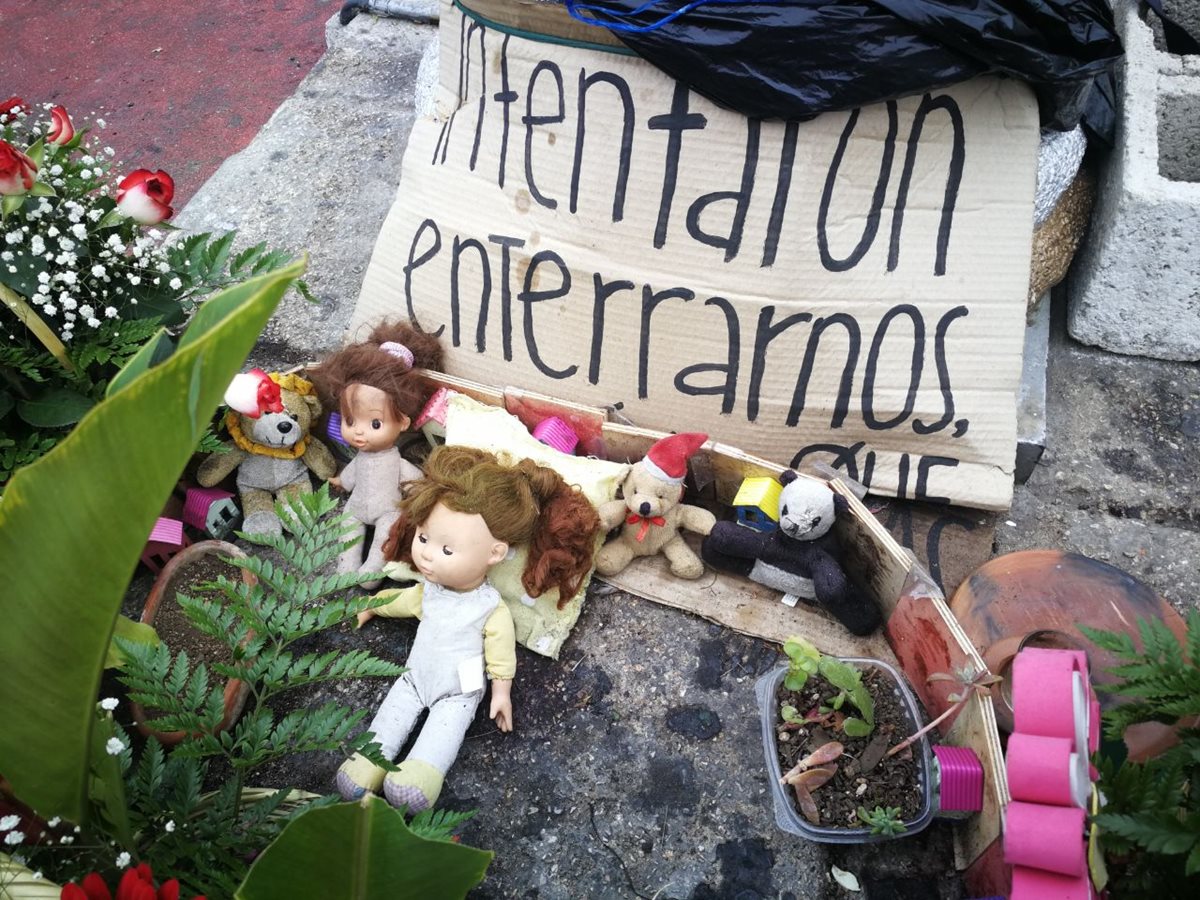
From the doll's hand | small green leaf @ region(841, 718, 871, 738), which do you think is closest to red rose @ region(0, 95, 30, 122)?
the doll's hand

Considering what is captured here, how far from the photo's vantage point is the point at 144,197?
167 centimetres

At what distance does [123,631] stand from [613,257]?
1.23 meters

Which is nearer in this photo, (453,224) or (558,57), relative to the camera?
(558,57)

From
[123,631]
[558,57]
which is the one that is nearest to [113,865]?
[123,631]

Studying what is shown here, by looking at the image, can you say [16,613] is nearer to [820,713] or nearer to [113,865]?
[113,865]

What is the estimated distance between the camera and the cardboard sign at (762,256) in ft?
6.09

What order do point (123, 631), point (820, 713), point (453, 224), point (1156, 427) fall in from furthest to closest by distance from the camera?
point (1156, 427), point (453, 224), point (820, 713), point (123, 631)

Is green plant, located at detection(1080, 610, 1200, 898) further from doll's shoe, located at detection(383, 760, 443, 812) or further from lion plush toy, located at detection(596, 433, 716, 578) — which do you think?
doll's shoe, located at detection(383, 760, 443, 812)

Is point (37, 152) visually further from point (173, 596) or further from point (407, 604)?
point (407, 604)

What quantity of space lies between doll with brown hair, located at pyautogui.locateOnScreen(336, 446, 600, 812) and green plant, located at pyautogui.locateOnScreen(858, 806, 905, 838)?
0.70 m

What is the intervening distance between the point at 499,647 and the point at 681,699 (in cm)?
39

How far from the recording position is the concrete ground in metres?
1.61

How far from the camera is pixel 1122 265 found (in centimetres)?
227

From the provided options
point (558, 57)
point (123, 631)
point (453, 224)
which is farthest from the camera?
point (453, 224)
